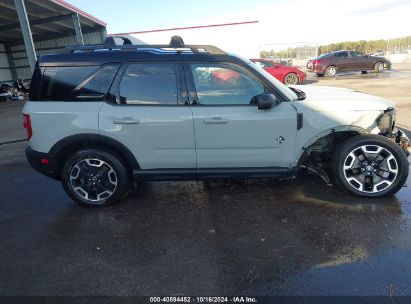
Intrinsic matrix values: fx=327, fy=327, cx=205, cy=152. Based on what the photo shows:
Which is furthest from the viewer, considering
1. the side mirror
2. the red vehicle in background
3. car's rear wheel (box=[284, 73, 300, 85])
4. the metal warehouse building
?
car's rear wheel (box=[284, 73, 300, 85])

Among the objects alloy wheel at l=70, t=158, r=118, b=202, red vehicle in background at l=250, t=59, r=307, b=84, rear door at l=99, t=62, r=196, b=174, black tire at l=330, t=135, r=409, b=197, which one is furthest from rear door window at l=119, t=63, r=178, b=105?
red vehicle in background at l=250, t=59, r=307, b=84

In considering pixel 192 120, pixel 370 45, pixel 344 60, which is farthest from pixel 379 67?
pixel 370 45

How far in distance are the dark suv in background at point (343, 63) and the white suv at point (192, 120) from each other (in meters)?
18.9

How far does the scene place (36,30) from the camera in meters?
27.1

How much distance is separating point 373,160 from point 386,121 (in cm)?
52

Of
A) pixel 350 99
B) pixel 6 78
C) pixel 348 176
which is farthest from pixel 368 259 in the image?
pixel 6 78

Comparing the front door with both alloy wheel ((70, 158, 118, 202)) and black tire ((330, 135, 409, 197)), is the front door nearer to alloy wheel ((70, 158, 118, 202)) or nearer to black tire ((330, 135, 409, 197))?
black tire ((330, 135, 409, 197))

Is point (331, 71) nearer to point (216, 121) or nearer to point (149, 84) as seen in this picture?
point (216, 121)

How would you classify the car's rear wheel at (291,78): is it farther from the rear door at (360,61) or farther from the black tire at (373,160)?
the black tire at (373,160)

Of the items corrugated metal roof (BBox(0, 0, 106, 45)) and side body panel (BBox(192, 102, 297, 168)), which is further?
corrugated metal roof (BBox(0, 0, 106, 45))

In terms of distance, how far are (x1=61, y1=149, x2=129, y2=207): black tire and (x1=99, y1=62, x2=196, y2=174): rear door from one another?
1.03ft

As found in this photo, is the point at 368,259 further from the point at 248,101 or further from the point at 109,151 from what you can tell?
the point at 109,151

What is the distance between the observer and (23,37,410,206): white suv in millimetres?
3631

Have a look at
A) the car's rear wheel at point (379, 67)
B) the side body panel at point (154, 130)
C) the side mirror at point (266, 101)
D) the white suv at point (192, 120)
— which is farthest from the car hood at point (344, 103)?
the car's rear wheel at point (379, 67)
